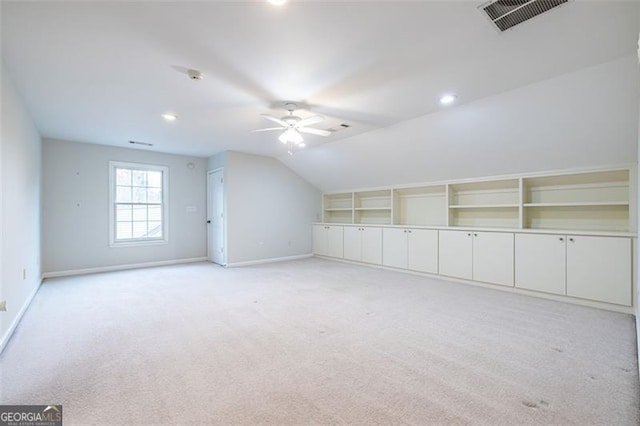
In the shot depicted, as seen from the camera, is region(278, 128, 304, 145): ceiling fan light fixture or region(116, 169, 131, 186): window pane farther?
region(116, 169, 131, 186): window pane

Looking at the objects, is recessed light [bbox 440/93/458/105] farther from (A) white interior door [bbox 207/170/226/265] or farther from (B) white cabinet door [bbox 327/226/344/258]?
(A) white interior door [bbox 207/170/226/265]

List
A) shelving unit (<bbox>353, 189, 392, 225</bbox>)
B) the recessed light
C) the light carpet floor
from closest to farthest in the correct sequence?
1. the light carpet floor
2. the recessed light
3. shelving unit (<bbox>353, 189, 392, 225</bbox>)

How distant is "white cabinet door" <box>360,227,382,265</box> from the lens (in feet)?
19.9

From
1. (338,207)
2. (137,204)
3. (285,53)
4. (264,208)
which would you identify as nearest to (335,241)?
(338,207)

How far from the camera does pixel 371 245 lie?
621 centimetres

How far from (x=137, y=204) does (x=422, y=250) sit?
578cm

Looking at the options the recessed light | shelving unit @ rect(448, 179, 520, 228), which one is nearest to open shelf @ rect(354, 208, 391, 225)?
shelving unit @ rect(448, 179, 520, 228)

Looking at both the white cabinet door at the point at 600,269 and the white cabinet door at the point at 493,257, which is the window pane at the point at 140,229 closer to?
the white cabinet door at the point at 493,257

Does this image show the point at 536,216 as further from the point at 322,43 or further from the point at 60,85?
the point at 60,85

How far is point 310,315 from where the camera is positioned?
325 cm

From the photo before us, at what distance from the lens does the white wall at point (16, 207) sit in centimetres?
263

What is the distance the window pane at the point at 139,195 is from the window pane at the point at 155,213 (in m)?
0.20

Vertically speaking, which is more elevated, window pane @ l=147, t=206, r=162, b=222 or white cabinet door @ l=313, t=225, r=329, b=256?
window pane @ l=147, t=206, r=162, b=222

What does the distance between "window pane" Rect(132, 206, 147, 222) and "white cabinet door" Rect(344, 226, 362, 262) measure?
14.3 ft
